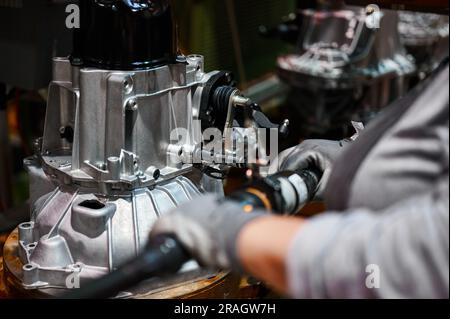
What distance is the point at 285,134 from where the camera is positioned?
1508 millimetres

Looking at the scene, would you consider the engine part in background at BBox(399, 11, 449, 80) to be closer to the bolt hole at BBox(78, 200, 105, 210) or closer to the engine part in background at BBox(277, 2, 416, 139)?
the engine part in background at BBox(277, 2, 416, 139)

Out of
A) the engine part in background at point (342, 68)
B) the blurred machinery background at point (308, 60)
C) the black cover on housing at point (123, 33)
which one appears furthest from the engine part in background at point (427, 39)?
the black cover on housing at point (123, 33)

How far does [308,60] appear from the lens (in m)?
2.65

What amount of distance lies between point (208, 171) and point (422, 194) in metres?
0.72

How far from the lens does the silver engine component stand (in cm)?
137

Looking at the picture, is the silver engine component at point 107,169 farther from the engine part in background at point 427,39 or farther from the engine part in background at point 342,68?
the engine part in background at point 427,39

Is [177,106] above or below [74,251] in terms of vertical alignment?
above

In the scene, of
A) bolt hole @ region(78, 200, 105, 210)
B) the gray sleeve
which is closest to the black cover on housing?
bolt hole @ region(78, 200, 105, 210)

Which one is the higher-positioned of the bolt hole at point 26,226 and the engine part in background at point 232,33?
the engine part in background at point 232,33

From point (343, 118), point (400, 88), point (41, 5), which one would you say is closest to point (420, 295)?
point (41, 5)

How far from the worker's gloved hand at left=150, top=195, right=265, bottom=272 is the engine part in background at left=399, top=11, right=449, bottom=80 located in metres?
2.28

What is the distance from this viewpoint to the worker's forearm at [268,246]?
862mm

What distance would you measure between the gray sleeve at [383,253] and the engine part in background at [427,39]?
7.43 feet

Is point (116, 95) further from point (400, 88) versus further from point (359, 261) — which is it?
point (400, 88)
